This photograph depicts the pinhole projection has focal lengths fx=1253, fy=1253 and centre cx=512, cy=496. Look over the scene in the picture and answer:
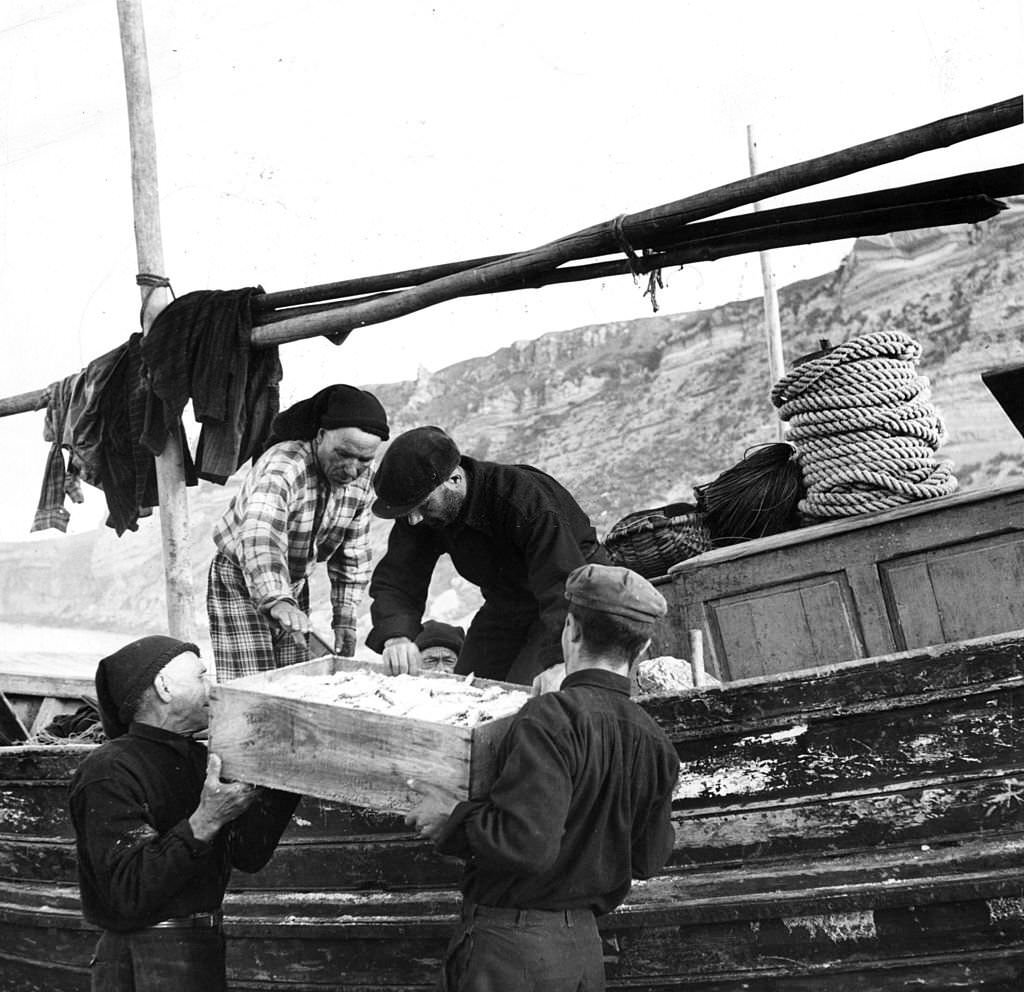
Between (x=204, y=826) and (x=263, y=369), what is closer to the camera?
(x=204, y=826)

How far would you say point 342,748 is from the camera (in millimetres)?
3129

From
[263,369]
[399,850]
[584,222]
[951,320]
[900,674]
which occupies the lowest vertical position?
[399,850]

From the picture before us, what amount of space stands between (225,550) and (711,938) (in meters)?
2.53

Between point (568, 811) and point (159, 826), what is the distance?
119 cm

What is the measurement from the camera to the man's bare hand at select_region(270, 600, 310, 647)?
486cm

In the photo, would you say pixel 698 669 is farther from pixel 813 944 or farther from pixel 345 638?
pixel 345 638

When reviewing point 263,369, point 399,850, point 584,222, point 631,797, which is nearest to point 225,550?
point 263,369

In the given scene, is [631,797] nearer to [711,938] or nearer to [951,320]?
[711,938]

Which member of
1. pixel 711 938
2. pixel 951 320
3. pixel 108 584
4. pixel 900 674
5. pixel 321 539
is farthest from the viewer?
pixel 108 584

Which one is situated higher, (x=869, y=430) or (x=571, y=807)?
(x=869, y=430)

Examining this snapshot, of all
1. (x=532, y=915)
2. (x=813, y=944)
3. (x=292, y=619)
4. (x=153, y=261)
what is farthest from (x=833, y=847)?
(x=153, y=261)

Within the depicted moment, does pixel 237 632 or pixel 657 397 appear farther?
pixel 657 397

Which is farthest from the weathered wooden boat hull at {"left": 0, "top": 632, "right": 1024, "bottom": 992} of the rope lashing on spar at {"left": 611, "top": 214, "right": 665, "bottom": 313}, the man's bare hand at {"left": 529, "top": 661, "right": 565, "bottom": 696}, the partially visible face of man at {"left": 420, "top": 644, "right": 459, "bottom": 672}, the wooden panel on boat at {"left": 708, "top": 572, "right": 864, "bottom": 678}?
the rope lashing on spar at {"left": 611, "top": 214, "right": 665, "bottom": 313}

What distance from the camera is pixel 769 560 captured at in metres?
5.03
